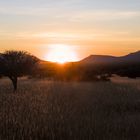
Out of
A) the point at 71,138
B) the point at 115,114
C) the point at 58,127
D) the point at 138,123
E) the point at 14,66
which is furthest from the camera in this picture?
the point at 14,66

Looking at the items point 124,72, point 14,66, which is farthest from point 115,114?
point 124,72

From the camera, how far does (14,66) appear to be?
1795 inches

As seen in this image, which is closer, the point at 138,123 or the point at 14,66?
Answer: the point at 138,123

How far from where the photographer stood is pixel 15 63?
4584cm

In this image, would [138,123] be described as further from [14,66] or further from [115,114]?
[14,66]

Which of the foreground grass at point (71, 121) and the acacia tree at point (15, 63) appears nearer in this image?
the foreground grass at point (71, 121)

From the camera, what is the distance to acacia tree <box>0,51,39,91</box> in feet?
150

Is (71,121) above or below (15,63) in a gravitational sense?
below

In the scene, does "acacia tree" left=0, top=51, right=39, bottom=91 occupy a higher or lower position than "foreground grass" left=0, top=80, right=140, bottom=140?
higher

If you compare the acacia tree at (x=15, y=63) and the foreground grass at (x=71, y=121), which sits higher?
the acacia tree at (x=15, y=63)

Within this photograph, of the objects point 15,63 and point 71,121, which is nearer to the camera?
point 71,121

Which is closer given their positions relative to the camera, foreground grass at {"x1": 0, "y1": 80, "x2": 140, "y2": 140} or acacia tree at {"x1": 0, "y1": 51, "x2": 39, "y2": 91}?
foreground grass at {"x1": 0, "y1": 80, "x2": 140, "y2": 140}

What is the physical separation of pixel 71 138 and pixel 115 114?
6481 millimetres

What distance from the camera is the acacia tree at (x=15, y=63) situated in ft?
150
